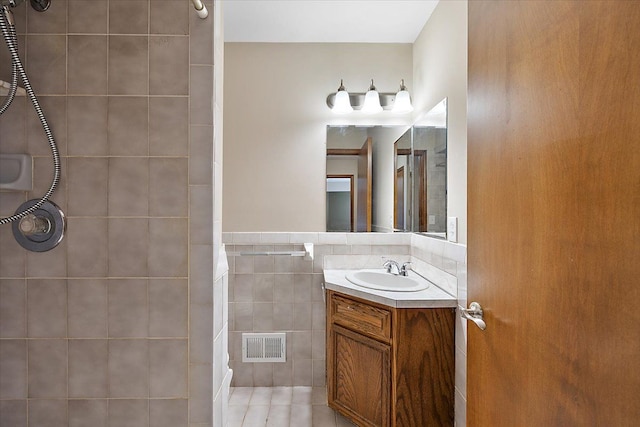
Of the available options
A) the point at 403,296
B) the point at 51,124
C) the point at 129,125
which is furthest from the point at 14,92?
the point at 403,296

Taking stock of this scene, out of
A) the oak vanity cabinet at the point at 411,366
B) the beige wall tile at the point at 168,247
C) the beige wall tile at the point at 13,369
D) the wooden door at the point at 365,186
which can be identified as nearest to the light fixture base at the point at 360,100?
the wooden door at the point at 365,186

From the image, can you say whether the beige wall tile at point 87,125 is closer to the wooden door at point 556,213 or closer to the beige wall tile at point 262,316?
the wooden door at point 556,213

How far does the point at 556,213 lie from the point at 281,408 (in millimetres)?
2145

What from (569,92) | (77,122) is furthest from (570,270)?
(77,122)

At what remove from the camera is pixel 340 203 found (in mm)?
2721

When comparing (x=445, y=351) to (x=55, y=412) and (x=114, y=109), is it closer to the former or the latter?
(x=55, y=412)

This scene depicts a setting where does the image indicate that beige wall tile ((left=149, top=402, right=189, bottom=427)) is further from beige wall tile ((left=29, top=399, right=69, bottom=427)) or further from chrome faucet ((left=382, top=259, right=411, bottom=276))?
chrome faucet ((left=382, top=259, right=411, bottom=276))

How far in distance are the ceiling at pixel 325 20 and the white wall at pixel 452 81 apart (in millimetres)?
170

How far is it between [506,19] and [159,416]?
1505mm

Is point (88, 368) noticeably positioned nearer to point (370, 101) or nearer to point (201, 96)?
point (201, 96)

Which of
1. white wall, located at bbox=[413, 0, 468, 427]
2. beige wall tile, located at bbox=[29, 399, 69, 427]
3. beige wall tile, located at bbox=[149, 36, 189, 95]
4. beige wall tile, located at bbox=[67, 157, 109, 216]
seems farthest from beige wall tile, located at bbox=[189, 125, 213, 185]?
white wall, located at bbox=[413, 0, 468, 427]

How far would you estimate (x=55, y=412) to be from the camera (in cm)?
111

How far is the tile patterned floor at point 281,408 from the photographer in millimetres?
2199

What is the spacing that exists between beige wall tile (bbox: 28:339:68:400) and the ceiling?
2019mm
